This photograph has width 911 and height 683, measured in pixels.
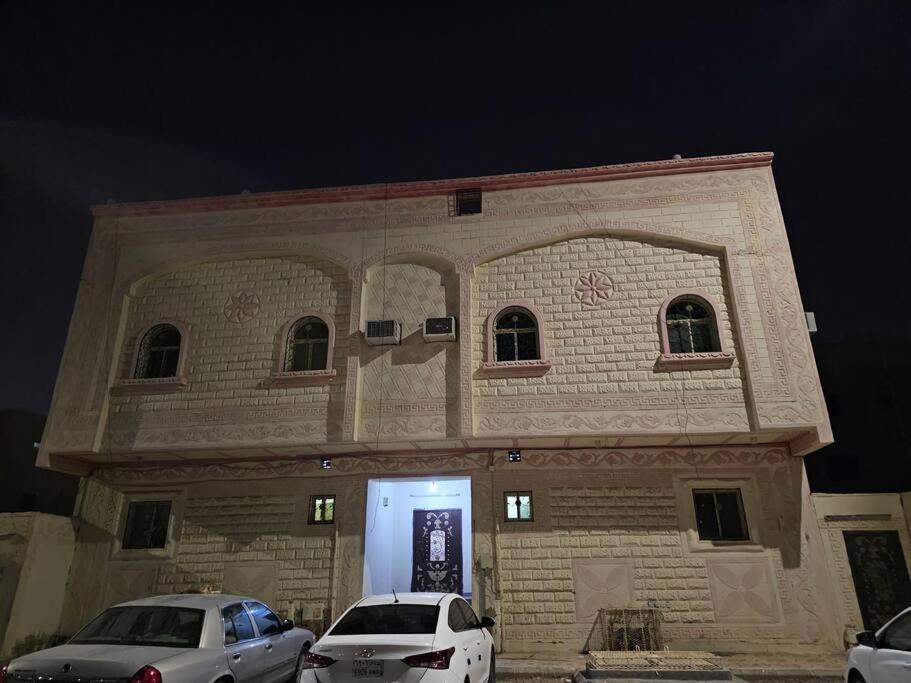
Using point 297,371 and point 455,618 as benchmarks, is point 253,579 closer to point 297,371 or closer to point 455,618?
point 297,371

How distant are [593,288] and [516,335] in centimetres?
189

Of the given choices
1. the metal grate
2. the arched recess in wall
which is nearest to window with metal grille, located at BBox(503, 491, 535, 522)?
the arched recess in wall

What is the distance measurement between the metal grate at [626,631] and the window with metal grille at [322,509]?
5.52 m

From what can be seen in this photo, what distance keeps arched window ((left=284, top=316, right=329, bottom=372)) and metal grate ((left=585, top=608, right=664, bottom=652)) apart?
7268 millimetres

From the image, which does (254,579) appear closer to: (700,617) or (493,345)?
(493,345)

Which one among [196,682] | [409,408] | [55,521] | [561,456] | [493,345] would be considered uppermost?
[493,345]

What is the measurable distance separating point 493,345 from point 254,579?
6.75 meters

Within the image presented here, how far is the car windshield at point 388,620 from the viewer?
5.74 meters

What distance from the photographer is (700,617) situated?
10.3 meters

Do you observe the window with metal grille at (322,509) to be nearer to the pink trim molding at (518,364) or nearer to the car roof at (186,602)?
the pink trim molding at (518,364)

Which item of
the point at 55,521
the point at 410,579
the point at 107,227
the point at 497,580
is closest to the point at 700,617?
the point at 497,580

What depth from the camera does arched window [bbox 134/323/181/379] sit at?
41.0 ft

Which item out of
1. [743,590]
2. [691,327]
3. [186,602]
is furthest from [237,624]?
[691,327]

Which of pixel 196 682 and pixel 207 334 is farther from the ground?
pixel 207 334
